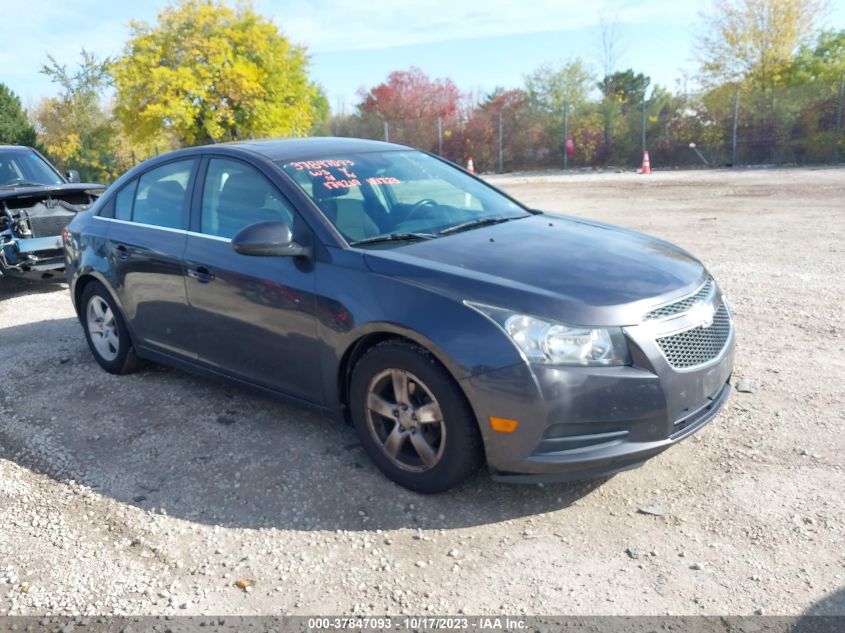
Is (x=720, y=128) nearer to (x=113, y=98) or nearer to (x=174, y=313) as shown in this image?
(x=113, y=98)

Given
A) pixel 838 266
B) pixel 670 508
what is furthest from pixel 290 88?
pixel 670 508

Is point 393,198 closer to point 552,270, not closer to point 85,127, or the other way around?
point 552,270

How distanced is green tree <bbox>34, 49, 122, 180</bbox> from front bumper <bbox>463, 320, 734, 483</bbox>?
2940 centimetres

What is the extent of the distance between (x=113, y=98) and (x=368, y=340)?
27680 millimetres

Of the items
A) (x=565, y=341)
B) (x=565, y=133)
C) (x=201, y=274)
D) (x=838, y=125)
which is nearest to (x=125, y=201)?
(x=201, y=274)

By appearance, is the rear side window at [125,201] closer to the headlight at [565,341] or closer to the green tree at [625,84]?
the headlight at [565,341]

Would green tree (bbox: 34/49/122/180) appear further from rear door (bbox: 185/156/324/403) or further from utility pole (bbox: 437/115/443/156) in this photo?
rear door (bbox: 185/156/324/403)

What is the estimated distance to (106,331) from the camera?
581 centimetres

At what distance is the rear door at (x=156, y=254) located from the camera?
4879mm

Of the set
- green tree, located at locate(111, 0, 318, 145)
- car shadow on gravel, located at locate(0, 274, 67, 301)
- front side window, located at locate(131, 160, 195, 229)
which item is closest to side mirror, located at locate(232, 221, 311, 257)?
front side window, located at locate(131, 160, 195, 229)

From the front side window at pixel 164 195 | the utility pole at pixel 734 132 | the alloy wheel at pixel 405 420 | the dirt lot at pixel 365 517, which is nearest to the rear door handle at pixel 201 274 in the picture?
the front side window at pixel 164 195

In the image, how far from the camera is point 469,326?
340cm

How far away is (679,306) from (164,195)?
3.43m

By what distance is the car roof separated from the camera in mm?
4613
